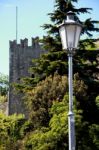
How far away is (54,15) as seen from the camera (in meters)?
29.7

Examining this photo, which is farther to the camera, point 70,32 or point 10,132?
point 10,132

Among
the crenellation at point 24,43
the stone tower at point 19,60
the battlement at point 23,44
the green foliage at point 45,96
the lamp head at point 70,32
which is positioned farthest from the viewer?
the crenellation at point 24,43

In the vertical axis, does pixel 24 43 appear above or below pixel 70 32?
above

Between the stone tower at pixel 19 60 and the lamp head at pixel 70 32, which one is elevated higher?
the stone tower at pixel 19 60

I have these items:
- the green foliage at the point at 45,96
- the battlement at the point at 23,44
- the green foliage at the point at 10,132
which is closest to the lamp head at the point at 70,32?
the green foliage at the point at 45,96

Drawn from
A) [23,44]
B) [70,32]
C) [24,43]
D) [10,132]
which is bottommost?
[10,132]

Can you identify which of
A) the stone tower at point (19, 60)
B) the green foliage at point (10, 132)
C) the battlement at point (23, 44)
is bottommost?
the green foliage at point (10, 132)

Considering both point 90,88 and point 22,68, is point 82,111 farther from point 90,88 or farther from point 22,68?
point 22,68

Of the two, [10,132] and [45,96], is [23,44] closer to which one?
[10,132]

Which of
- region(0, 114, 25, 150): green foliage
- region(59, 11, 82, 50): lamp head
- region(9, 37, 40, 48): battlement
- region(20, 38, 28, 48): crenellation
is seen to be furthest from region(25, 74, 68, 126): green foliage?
region(20, 38, 28, 48): crenellation

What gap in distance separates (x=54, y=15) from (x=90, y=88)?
181 inches

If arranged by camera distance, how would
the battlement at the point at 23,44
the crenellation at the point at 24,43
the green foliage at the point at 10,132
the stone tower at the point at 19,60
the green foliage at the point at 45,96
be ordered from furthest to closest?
1. the crenellation at the point at 24,43
2. the battlement at the point at 23,44
3. the stone tower at the point at 19,60
4. the green foliage at the point at 10,132
5. the green foliage at the point at 45,96

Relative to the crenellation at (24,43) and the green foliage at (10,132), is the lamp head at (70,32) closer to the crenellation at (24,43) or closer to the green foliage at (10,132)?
the green foliage at (10,132)

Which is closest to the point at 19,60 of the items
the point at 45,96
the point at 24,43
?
the point at 24,43
